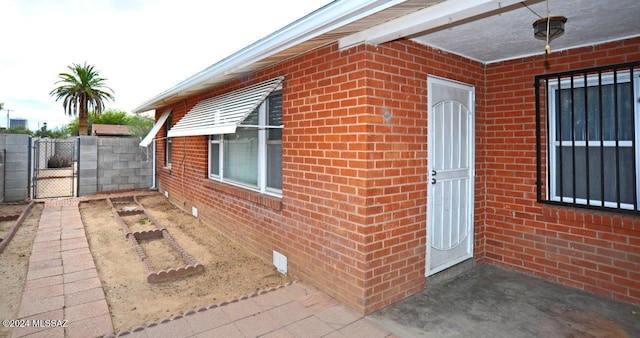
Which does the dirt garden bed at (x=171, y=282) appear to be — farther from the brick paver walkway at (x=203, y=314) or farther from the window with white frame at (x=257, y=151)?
the window with white frame at (x=257, y=151)

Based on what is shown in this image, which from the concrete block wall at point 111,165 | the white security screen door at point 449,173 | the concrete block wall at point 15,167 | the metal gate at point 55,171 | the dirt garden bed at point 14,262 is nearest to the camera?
the dirt garden bed at point 14,262

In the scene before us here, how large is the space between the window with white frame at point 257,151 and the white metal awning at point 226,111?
→ 0.70 ft

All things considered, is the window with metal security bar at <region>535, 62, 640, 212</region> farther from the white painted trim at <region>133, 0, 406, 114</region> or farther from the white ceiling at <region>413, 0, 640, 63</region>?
the white painted trim at <region>133, 0, 406, 114</region>

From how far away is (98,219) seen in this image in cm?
754

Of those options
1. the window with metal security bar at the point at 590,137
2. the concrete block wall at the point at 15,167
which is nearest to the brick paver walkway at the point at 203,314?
the window with metal security bar at the point at 590,137

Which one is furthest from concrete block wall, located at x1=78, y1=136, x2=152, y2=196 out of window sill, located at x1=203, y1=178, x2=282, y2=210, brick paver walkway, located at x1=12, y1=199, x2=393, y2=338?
brick paver walkway, located at x1=12, y1=199, x2=393, y2=338

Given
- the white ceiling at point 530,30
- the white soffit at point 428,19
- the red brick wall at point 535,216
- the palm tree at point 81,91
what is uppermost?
the palm tree at point 81,91

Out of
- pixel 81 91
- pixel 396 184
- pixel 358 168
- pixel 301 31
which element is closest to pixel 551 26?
pixel 396 184

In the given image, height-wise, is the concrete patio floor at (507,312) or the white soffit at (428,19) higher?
Answer: the white soffit at (428,19)

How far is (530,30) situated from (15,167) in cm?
1211

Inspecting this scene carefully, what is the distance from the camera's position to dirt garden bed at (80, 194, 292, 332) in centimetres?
353

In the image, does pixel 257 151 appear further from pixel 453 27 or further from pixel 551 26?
pixel 551 26

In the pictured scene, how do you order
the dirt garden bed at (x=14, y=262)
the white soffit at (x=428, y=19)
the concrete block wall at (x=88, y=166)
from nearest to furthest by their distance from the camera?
the white soffit at (x=428, y=19) < the dirt garden bed at (x=14, y=262) < the concrete block wall at (x=88, y=166)

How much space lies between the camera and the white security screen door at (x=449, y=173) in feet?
12.7
